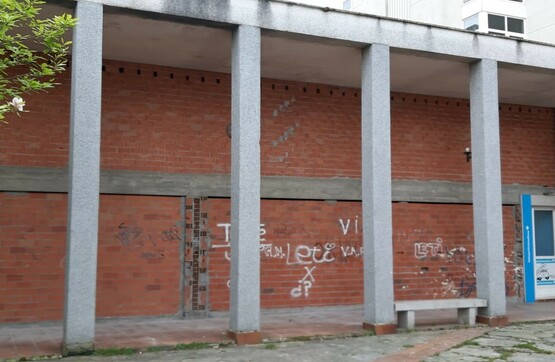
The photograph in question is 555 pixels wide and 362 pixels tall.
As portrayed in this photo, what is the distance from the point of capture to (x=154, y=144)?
36.0ft

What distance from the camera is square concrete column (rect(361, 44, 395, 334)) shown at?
955 centimetres

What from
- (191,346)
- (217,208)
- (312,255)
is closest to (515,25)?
(312,255)

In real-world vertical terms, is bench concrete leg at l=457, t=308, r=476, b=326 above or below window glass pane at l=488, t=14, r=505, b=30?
below

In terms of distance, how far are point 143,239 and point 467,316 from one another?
591 cm

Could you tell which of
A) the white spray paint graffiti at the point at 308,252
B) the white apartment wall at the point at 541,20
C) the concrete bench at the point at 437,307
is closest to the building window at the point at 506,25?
the white apartment wall at the point at 541,20

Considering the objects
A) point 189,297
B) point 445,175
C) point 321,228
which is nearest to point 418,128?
point 445,175

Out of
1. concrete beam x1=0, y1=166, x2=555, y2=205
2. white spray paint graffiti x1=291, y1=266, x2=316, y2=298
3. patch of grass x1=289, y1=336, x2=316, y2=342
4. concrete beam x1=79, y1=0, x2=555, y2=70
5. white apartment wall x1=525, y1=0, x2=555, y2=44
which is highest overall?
white apartment wall x1=525, y1=0, x2=555, y2=44

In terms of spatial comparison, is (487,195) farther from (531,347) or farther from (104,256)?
(104,256)

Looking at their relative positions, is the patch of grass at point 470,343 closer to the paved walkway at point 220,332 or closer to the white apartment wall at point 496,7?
the paved walkway at point 220,332

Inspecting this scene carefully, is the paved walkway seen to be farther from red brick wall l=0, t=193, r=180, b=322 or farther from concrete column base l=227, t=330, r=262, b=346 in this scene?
red brick wall l=0, t=193, r=180, b=322

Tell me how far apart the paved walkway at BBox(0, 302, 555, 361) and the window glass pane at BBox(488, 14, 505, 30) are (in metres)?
11.9

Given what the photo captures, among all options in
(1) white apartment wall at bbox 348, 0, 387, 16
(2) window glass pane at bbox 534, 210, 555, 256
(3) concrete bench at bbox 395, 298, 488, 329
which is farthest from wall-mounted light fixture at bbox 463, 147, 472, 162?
(1) white apartment wall at bbox 348, 0, 387, 16

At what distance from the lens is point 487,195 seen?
10469mm

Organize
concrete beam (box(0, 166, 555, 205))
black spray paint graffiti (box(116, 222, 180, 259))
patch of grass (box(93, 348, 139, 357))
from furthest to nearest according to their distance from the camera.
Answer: black spray paint graffiti (box(116, 222, 180, 259)) < concrete beam (box(0, 166, 555, 205)) < patch of grass (box(93, 348, 139, 357))
